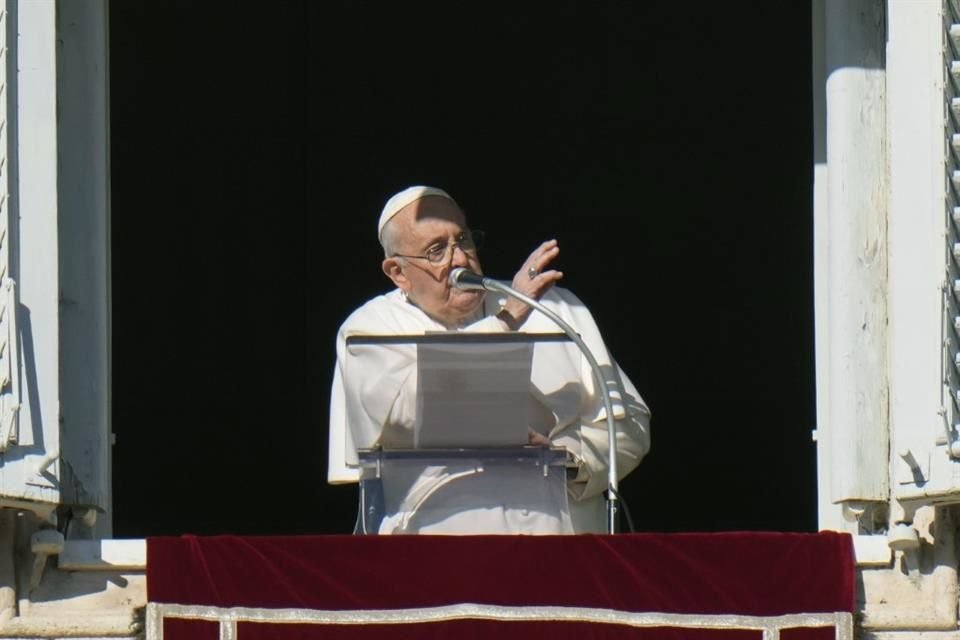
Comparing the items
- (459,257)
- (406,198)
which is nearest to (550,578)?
(459,257)

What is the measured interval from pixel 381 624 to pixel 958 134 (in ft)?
5.02

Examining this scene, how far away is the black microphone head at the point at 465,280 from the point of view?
18.8ft

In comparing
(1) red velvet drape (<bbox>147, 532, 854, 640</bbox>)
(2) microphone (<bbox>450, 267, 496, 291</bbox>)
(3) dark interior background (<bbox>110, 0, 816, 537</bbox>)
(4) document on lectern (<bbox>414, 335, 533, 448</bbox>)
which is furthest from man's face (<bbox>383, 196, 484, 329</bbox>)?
(3) dark interior background (<bbox>110, 0, 816, 537</bbox>)

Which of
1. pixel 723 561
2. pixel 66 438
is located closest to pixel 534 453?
pixel 723 561

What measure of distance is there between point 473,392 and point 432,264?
0.83 metres

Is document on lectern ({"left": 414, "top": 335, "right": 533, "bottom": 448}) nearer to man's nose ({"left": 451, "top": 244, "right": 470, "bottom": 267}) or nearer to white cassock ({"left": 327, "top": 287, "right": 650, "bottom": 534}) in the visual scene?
white cassock ({"left": 327, "top": 287, "right": 650, "bottom": 534})

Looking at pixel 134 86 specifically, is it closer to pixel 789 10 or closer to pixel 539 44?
pixel 539 44

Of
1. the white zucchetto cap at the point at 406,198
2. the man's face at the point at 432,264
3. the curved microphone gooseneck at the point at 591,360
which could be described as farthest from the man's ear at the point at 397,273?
the curved microphone gooseneck at the point at 591,360

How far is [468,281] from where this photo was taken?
5754 millimetres

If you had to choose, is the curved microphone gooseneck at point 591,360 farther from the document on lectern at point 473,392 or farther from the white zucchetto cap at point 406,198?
the white zucchetto cap at point 406,198

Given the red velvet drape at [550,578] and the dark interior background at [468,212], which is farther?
the dark interior background at [468,212]

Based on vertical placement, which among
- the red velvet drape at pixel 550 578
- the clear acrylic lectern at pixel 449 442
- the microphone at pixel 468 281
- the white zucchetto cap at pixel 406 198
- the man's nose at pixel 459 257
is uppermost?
the white zucchetto cap at pixel 406 198

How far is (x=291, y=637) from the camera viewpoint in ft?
18.3

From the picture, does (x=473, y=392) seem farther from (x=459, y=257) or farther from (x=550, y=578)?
(x=459, y=257)
